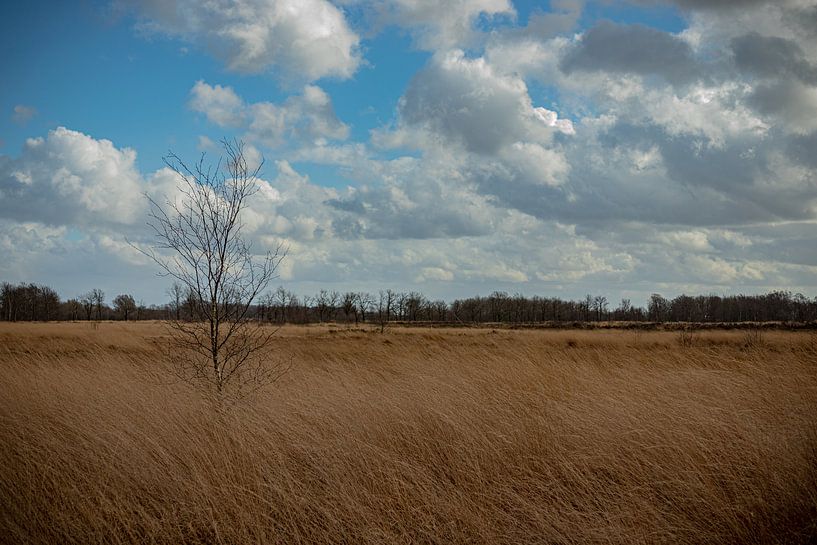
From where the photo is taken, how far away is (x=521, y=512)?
3.82 metres

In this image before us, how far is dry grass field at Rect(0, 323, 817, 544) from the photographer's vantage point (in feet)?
12.1

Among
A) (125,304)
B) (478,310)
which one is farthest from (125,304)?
(478,310)

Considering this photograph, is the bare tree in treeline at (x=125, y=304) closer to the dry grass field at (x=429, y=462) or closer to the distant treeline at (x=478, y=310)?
the distant treeline at (x=478, y=310)

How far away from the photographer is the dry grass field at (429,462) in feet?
12.1

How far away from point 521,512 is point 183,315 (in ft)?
15.9

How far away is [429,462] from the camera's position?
476cm

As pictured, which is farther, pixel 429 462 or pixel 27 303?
pixel 27 303

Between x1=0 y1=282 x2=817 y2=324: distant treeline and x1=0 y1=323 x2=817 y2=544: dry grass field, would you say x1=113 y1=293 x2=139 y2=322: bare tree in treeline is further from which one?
x1=0 y1=323 x2=817 y2=544: dry grass field

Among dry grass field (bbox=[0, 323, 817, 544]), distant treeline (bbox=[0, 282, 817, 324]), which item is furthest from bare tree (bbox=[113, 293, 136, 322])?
dry grass field (bbox=[0, 323, 817, 544])

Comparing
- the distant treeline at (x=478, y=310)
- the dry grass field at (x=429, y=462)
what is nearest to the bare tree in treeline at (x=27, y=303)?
the distant treeline at (x=478, y=310)

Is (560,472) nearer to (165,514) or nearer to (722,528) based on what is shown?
(722,528)

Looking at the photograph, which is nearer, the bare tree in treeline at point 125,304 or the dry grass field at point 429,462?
the dry grass field at point 429,462

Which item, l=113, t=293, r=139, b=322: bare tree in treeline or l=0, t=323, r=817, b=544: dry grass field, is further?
l=113, t=293, r=139, b=322: bare tree in treeline

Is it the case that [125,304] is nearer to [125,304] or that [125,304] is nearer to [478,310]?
[125,304]
